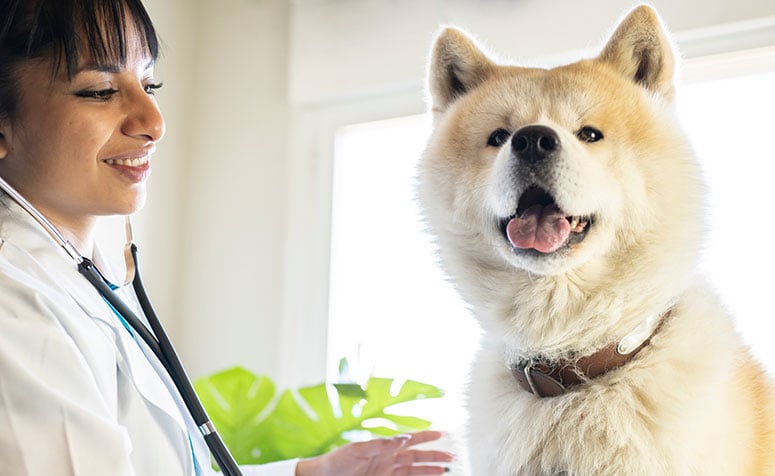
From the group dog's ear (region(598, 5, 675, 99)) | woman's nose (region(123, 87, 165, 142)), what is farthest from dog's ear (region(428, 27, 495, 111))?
woman's nose (region(123, 87, 165, 142))

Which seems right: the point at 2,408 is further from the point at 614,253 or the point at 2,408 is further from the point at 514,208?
the point at 614,253

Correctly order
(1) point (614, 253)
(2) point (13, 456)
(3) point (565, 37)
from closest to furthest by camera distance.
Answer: (2) point (13, 456)
(1) point (614, 253)
(3) point (565, 37)

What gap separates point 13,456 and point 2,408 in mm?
52

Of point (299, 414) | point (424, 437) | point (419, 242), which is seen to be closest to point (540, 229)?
Result: point (424, 437)

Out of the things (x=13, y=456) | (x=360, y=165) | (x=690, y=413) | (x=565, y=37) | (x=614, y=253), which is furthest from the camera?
(x=360, y=165)

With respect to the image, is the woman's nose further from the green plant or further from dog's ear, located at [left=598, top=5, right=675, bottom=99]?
the green plant

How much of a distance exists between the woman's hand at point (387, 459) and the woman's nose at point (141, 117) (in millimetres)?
640

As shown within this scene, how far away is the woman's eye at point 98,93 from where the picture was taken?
105 centimetres

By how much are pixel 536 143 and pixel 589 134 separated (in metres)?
0.11

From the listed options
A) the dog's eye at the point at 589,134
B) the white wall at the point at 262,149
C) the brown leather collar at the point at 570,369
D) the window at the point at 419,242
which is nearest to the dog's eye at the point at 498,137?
the dog's eye at the point at 589,134

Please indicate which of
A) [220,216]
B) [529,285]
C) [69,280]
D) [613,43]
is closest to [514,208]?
[529,285]

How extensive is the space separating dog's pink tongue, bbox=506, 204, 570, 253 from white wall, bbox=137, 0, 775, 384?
1.17 meters

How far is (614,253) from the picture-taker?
96 centimetres

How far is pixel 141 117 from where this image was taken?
110 cm
